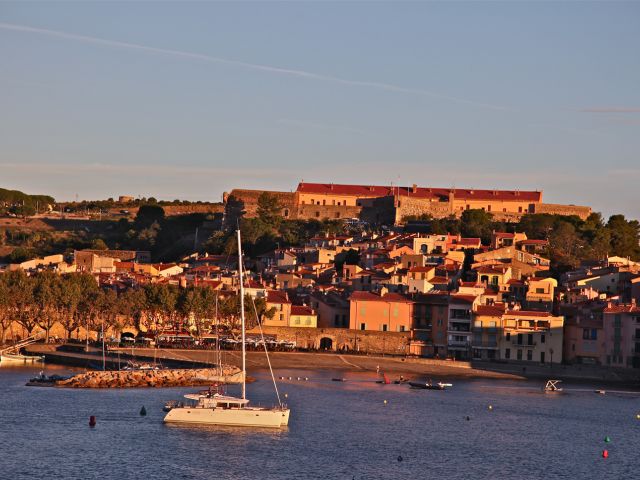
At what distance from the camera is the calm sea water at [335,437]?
3834cm

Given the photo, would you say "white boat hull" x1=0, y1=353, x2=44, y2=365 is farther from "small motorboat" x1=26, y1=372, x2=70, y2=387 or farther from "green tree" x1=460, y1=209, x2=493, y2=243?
"green tree" x1=460, y1=209, x2=493, y2=243

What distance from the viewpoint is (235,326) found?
224 feet

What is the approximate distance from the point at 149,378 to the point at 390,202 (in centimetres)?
5172

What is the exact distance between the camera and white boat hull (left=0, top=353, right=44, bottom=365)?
6219 cm

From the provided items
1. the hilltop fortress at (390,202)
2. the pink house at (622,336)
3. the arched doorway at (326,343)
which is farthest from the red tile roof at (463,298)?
the hilltop fortress at (390,202)

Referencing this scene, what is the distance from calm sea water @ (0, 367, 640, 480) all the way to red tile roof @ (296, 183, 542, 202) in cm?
5119

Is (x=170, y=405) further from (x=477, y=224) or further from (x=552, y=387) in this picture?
(x=477, y=224)

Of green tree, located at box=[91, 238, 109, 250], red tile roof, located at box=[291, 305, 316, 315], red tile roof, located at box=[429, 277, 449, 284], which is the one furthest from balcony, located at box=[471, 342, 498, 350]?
green tree, located at box=[91, 238, 109, 250]

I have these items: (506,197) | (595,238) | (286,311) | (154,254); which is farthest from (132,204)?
(286,311)

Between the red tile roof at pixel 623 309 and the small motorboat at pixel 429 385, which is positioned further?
the red tile roof at pixel 623 309

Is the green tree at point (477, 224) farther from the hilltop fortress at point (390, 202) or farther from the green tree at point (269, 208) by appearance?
the green tree at point (269, 208)

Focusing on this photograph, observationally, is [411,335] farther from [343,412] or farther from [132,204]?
[132,204]

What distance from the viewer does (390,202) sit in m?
104

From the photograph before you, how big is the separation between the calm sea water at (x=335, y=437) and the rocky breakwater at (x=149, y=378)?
125 centimetres
